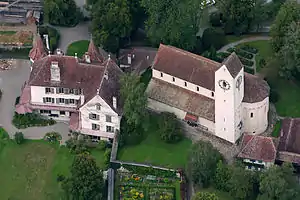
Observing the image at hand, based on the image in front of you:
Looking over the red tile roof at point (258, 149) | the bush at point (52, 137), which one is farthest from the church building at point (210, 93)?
the bush at point (52, 137)

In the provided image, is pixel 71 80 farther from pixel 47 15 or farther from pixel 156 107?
pixel 47 15

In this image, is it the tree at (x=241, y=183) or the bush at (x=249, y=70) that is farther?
the bush at (x=249, y=70)

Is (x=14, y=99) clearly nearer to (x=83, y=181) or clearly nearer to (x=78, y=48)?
(x=78, y=48)

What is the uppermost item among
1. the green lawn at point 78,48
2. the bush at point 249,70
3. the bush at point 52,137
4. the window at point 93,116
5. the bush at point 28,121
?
the bush at point 249,70

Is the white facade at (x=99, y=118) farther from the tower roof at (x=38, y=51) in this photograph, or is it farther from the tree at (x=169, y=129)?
the tower roof at (x=38, y=51)

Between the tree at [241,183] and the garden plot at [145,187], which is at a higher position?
the tree at [241,183]

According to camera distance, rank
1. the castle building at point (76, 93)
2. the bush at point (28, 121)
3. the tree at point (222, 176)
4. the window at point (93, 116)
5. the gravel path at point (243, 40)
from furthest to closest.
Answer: the gravel path at point (243, 40) → the bush at point (28, 121) → the window at point (93, 116) → the castle building at point (76, 93) → the tree at point (222, 176)
